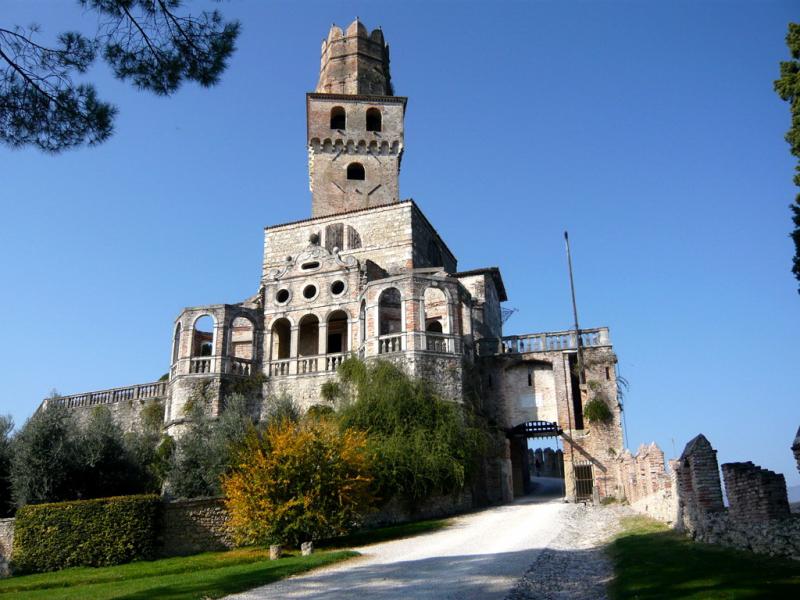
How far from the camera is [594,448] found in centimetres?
2822

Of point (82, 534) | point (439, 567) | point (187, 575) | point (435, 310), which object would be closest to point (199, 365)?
point (82, 534)

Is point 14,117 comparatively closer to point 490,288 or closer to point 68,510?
point 68,510

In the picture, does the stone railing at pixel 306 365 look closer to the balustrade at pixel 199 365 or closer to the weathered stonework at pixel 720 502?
the balustrade at pixel 199 365

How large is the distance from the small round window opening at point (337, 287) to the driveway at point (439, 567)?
14.0 metres

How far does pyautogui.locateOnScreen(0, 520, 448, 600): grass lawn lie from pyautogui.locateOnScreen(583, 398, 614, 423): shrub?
10.3 m

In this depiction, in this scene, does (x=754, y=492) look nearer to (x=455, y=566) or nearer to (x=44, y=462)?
(x=455, y=566)

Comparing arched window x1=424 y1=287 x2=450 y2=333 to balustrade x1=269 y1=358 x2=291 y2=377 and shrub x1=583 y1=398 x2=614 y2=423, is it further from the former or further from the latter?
shrub x1=583 y1=398 x2=614 y2=423

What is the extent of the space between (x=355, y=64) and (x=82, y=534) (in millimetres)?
32950

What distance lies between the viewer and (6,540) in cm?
2006

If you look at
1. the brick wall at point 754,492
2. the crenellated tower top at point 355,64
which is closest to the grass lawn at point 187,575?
the brick wall at point 754,492

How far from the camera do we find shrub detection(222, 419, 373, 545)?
17.8 metres

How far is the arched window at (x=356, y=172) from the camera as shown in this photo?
40594mm

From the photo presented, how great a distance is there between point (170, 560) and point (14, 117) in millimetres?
13411

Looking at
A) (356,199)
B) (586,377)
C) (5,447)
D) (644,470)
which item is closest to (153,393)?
(5,447)
